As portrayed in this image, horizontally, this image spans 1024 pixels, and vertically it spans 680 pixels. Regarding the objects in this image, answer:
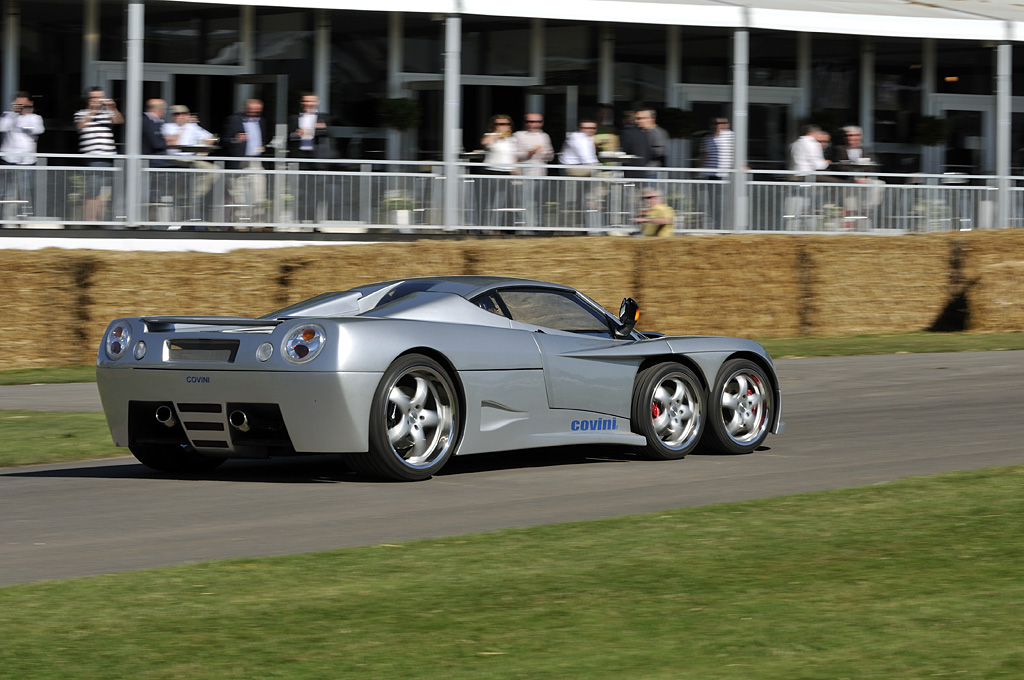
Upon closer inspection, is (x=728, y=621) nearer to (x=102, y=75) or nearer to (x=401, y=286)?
(x=401, y=286)

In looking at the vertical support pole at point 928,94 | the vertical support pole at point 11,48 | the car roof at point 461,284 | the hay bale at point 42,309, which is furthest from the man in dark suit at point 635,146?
the car roof at point 461,284

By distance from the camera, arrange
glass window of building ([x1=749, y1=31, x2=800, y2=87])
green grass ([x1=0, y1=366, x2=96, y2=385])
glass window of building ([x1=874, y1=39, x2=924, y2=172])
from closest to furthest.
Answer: green grass ([x1=0, y1=366, x2=96, y2=385])
glass window of building ([x1=749, y1=31, x2=800, y2=87])
glass window of building ([x1=874, y1=39, x2=924, y2=172])

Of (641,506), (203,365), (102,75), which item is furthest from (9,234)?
(641,506)

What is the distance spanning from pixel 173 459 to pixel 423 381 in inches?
69.0

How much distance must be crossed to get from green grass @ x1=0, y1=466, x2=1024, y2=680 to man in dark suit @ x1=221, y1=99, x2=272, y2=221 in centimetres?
1521

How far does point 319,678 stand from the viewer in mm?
4516

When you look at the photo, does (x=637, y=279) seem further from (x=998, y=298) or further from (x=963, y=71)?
(x=963, y=71)

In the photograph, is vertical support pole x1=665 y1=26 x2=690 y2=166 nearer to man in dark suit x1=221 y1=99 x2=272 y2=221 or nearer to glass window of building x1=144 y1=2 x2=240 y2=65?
glass window of building x1=144 y1=2 x2=240 y2=65

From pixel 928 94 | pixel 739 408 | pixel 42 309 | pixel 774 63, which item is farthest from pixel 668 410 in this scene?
pixel 928 94

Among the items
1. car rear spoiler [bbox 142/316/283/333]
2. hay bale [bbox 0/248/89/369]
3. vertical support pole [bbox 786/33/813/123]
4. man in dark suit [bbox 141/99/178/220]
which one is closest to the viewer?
car rear spoiler [bbox 142/316/283/333]

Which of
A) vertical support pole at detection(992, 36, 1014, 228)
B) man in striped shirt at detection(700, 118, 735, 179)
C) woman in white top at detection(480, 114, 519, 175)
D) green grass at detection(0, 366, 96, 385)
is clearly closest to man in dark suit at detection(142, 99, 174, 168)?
woman in white top at detection(480, 114, 519, 175)

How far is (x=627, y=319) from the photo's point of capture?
968 centimetres

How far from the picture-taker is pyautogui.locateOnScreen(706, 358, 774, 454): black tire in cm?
990

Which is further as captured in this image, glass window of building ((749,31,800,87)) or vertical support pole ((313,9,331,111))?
glass window of building ((749,31,800,87))
